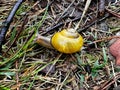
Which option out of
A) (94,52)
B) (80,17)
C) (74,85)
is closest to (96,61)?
(94,52)

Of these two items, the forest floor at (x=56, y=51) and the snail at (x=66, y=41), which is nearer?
the forest floor at (x=56, y=51)

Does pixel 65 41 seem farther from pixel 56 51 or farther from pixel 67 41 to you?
pixel 56 51

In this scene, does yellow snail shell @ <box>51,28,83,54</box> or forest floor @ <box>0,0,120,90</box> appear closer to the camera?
forest floor @ <box>0,0,120,90</box>

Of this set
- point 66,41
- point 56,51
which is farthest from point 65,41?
point 56,51

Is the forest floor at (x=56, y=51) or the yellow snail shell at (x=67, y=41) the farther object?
the yellow snail shell at (x=67, y=41)

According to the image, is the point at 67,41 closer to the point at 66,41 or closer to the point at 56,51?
the point at 66,41

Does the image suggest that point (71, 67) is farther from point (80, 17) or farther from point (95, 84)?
point (80, 17)
